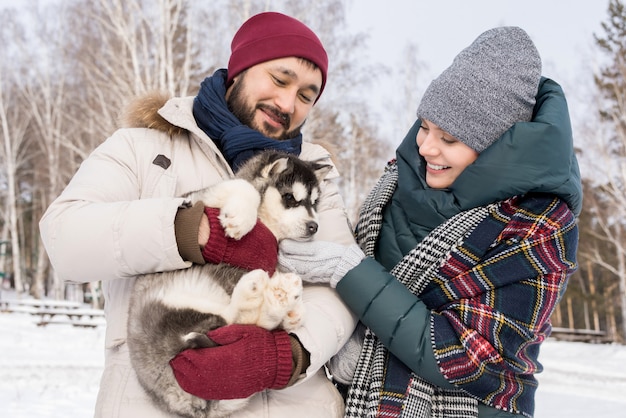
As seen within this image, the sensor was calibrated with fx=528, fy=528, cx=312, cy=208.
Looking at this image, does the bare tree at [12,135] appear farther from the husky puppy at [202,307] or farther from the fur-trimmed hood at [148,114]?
the husky puppy at [202,307]

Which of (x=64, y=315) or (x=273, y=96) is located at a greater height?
(x=273, y=96)

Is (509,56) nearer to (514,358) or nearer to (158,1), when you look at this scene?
(514,358)

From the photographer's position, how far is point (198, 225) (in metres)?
2.27

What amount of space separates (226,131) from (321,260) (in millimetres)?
883

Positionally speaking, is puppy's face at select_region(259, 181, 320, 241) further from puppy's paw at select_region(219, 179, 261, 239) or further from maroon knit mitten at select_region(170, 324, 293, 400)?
maroon knit mitten at select_region(170, 324, 293, 400)

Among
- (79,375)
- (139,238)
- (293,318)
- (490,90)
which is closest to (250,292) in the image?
(293,318)

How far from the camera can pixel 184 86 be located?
14812 millimetres

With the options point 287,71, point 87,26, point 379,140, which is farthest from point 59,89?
point 287,71

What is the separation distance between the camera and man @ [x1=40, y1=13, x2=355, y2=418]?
2.16 meters

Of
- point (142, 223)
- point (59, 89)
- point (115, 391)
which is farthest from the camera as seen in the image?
point (59, 89)

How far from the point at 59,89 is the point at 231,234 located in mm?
25663

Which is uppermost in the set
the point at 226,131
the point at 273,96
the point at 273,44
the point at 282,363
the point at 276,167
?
the point at 273,44

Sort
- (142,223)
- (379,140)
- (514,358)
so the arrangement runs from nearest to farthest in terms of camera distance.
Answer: (142,223) < (514,358) < (379,140)

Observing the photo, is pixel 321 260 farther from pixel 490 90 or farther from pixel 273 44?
pixel 273 44
